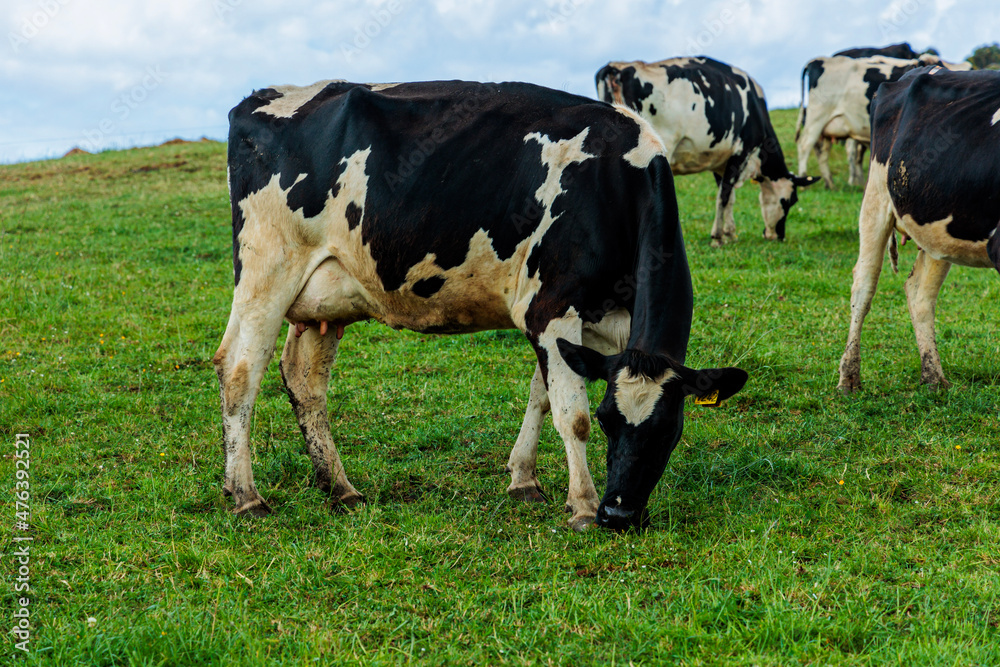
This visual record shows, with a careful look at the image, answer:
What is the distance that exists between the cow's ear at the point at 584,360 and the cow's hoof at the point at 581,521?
810 mm

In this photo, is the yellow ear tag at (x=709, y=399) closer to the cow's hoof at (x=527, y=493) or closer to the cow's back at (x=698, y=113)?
the cow's hoof at (x=527, y=493)

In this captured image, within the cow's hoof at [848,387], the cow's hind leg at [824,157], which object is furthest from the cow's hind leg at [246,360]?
the cow's hind leg at [824,157]

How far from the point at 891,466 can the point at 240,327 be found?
4.25 metres

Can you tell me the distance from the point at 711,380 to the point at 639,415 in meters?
0.42

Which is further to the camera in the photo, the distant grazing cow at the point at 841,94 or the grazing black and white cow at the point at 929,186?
the distant grazing cow at the point at 841,94

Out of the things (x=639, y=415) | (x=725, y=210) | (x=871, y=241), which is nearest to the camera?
(x=639, y=415)

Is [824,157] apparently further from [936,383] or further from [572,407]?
[572,407]

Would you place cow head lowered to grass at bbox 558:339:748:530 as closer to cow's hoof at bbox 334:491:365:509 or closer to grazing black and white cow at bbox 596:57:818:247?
cow's hoof at bbox 334:491:365:509

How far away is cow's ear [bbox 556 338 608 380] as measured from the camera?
4.79 metres

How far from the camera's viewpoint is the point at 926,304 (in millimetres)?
7840

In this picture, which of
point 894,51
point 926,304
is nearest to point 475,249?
point 926,304

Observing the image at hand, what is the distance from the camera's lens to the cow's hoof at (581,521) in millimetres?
5019

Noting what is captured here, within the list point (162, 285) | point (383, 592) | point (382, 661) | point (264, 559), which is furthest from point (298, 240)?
point (162, 285)

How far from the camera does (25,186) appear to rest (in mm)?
20453
